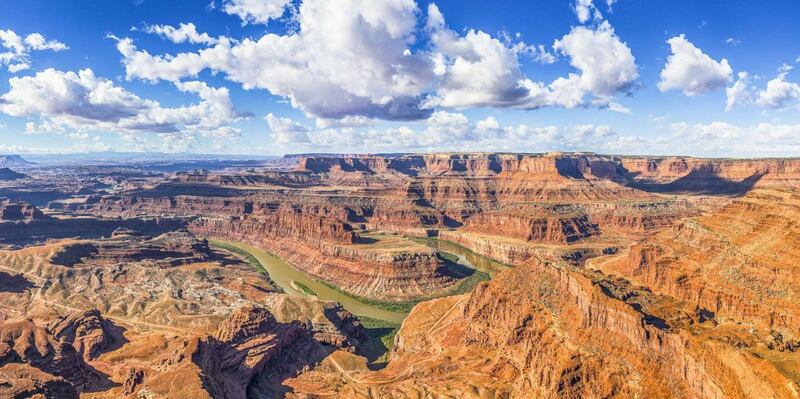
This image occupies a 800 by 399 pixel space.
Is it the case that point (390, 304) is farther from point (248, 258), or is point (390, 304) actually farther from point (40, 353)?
point (40, 353)

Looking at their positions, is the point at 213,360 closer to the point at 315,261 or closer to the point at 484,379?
the point at 484,379

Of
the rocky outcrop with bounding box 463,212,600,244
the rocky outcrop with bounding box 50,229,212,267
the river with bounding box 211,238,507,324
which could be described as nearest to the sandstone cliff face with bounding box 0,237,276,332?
the rocky outcrop with bounding box 50,229,212,267

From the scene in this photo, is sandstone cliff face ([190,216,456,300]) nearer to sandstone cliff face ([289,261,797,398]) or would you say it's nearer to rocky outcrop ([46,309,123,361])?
sandstone cliff face ([289,261,797,398])

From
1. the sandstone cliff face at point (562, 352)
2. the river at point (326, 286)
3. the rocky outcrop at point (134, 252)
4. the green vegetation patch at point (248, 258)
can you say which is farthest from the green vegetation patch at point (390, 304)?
the rocky outcrop at point (134, 252)

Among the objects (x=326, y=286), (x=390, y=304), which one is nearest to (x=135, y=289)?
(x=326, y=286)

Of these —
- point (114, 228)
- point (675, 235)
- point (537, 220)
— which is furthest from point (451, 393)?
point (114, 228)
